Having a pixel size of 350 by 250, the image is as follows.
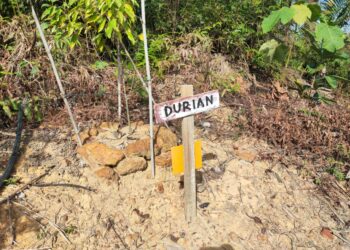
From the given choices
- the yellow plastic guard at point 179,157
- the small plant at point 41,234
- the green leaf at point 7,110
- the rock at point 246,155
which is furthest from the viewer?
the rock at point 246,155

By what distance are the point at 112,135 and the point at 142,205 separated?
0.77m

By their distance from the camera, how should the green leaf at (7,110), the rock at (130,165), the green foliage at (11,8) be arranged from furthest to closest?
the green foliage at (11,8) < the green leaf at (7,110) < the rock at (130,165)

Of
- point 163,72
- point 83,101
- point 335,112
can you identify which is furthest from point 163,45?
point 335,112

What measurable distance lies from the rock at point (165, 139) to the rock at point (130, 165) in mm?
253

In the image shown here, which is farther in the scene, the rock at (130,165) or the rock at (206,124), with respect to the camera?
the rock at (206,124)

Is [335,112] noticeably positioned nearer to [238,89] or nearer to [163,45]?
[238,89]

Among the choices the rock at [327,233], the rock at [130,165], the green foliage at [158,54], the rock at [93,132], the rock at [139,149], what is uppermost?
the green foliage at [158,54]

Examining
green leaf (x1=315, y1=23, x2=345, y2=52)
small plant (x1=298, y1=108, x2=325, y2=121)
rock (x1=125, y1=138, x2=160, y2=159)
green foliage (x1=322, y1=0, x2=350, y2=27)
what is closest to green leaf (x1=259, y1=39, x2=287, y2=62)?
small plant (x1=298, y1=108, x2=325, y2=121)

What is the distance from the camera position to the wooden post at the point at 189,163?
2512mm

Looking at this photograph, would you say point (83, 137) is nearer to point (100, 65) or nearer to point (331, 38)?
point (100, 65)

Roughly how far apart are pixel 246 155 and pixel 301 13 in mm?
1442

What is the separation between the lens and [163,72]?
466 cm

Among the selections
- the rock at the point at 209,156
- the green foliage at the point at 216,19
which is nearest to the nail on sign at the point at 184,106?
the rock at the point at 209,156

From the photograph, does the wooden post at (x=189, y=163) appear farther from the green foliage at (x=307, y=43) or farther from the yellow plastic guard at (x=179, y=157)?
the green foliage at (x=307, y=43)
